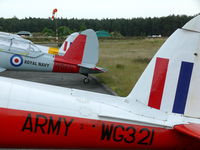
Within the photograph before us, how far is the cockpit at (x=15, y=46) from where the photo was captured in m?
10.1

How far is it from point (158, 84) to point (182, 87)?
0.91 feet

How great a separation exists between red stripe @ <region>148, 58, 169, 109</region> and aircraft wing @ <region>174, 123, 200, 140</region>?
0.39m

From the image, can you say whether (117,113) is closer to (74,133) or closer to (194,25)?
(74,133)

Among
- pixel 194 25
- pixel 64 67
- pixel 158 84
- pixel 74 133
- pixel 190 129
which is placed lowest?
pixel 64 67

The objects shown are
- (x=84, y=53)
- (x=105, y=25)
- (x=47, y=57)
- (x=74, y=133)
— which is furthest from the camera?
(x=105, y=25)

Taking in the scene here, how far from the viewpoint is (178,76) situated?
11.3 feet

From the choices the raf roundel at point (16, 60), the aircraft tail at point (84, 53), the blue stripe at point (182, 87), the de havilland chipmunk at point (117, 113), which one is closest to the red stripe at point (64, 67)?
the aircraft tail at point (84, 53)

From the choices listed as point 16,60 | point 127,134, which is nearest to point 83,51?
point 16,60

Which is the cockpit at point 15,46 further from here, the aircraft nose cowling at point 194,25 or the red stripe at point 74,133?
the aircraft nose cowling at point 194,25

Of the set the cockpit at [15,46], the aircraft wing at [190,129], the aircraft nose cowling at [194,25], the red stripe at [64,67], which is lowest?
the red stripe at [64,67]

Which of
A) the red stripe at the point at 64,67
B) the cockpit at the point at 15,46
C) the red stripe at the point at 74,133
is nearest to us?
the red stripe at the point at 74,133

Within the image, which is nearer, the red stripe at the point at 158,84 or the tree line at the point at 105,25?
the red stripe at the point at 158,84

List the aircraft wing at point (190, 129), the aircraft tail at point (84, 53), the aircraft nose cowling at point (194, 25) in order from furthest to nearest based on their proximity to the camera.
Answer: the aircraft tail at point (84, 53), the aircraft nose cowling at point (194, 25), the aircraft wing at point (190, 129)

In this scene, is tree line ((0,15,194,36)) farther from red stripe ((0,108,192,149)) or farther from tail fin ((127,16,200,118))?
red stripe ((0,108,192,149))
